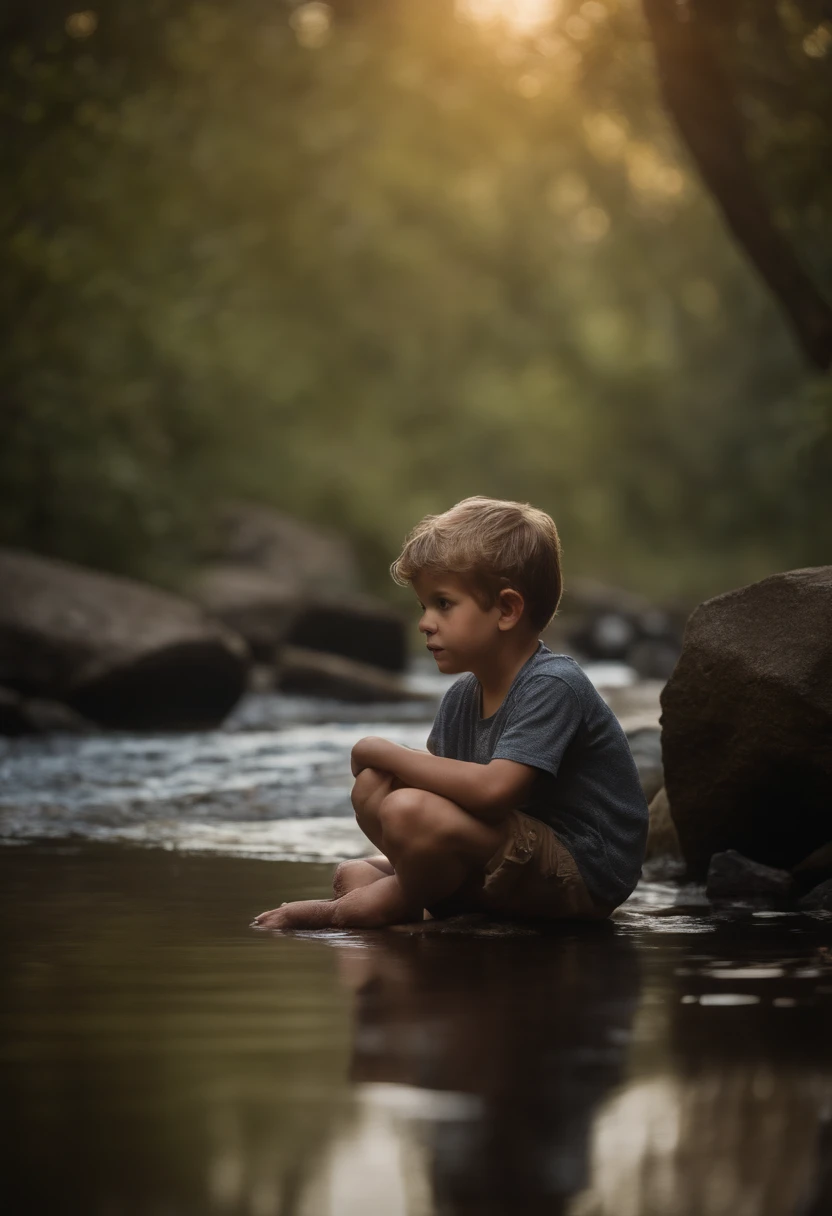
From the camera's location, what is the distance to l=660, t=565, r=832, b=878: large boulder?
16.3ft

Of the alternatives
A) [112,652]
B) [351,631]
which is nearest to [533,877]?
[112,652]

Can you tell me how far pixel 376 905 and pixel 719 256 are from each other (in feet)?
85.3

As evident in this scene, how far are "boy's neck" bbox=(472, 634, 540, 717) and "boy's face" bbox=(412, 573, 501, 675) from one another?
0.05m

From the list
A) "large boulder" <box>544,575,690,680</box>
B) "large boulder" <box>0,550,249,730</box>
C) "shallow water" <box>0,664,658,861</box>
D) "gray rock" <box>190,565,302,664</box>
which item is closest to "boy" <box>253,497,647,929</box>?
"shallow water" <box>0,664,658,861</box>

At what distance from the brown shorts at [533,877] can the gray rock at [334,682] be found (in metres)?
10.0

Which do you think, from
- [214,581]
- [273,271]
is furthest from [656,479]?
[214,581]

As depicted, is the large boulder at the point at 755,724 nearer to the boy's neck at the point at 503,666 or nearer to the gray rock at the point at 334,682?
the boy's neck at the point at 503,666

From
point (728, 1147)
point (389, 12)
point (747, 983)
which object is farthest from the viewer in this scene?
point (389, 12)

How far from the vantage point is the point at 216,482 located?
965 inches

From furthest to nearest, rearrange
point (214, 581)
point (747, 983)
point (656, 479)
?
point (656, 479), point (214, 581), point (747, 983)

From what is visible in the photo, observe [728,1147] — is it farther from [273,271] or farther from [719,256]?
[273,271]

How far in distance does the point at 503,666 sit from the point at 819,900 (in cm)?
125

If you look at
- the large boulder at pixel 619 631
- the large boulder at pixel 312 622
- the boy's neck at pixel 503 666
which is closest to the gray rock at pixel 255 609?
the large boulder at pixel 312 622

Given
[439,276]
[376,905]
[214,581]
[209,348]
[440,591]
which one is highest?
[439,276]
